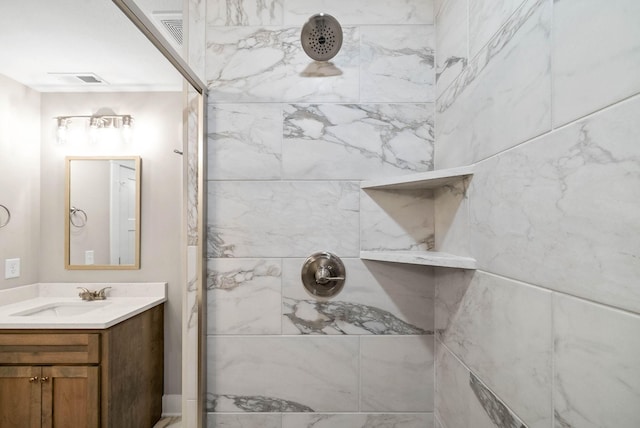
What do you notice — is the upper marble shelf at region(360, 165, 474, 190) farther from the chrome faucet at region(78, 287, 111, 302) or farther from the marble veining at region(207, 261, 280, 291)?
the chrome faucet at region(78, 287, 111, 302)

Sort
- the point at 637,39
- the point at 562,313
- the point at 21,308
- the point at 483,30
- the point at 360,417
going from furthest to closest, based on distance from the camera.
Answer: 1. the point at 360,417
2. the point at 21,308
3. the point at 483,30
4. the point at 562,313
5. the point at 637,39

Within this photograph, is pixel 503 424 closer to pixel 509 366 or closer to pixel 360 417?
pixel 509 366

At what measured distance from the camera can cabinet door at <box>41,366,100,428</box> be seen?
37.0 inches

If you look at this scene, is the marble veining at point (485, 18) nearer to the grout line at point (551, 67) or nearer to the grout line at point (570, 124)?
the grout line at point (551, 67)

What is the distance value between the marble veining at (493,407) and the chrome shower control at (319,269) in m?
0.45

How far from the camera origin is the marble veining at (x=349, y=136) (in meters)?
1.00

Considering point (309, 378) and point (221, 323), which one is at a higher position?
point (221, 323)

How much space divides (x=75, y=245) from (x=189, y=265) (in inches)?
18.8

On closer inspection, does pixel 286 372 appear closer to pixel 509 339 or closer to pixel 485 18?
pixel 509 339

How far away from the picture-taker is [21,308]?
792 mm

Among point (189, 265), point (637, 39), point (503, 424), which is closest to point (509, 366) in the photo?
point (503, 424)

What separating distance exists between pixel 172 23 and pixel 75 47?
0.37m

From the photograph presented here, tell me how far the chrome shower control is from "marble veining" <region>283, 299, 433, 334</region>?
0.04m

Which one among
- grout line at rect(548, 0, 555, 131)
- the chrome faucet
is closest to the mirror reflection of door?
the chrome faucet
